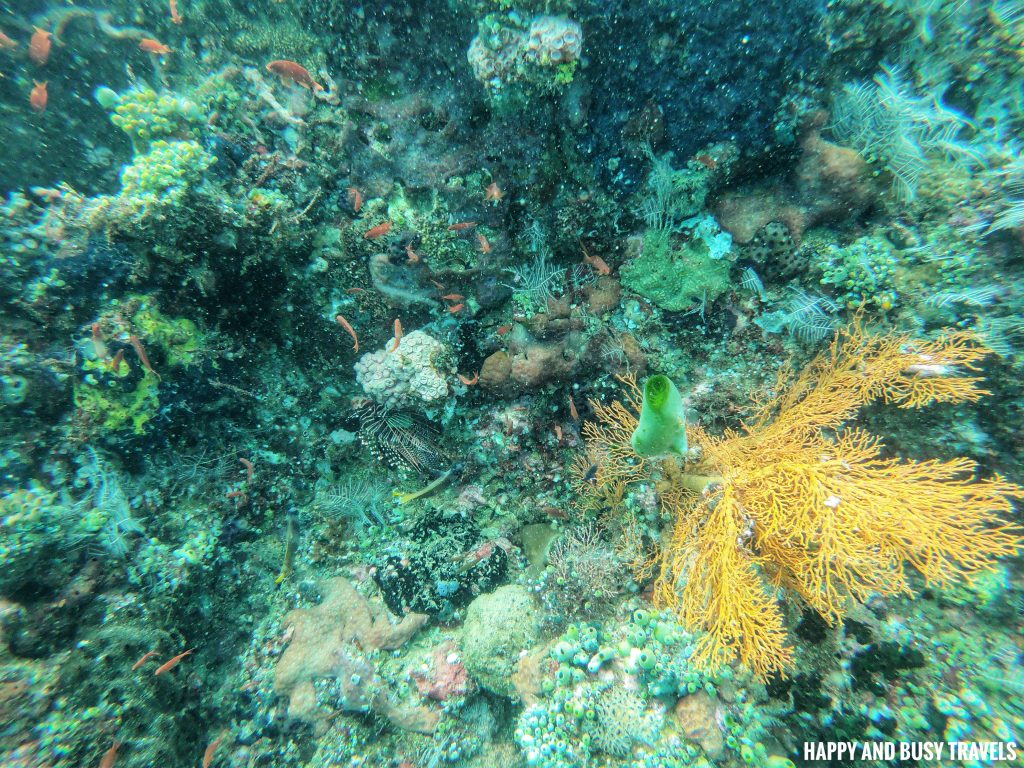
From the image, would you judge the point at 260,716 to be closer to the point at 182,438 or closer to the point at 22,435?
the point at 182,438

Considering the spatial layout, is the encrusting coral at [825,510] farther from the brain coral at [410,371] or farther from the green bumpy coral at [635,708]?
the brain coral at [410,371]

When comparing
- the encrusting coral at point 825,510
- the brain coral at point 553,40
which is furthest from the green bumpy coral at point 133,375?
the encrusting coral at point 825,510

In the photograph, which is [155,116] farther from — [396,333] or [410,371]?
[410,371]

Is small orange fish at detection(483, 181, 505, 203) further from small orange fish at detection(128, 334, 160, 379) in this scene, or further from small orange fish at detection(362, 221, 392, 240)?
small orange fish at detection(128, 334, 160, 379)

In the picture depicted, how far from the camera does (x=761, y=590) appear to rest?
10.2 feet

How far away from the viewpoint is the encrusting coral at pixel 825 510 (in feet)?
8.91

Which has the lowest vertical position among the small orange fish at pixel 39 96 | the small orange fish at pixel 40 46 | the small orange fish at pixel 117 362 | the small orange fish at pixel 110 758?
the small orange fish at pixel 110 758

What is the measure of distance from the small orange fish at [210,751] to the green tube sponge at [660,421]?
4834mm

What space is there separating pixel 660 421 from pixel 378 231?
10.6 ft

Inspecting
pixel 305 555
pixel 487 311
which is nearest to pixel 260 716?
pixel 305 555

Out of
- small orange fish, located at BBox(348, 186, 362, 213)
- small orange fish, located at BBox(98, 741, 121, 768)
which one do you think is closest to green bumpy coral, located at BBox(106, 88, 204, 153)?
small orange fish, located at BBox(348, 186, 362, 213)

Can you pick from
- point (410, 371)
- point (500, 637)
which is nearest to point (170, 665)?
point (500, 637)

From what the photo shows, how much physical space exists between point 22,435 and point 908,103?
866 cm

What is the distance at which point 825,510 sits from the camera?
2.85m
